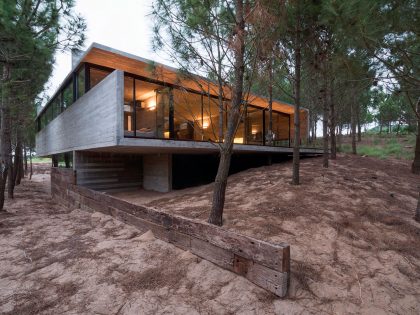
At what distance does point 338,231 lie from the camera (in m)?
4.09

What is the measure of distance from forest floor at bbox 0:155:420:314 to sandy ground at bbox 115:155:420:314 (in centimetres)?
2

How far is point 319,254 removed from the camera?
343cm

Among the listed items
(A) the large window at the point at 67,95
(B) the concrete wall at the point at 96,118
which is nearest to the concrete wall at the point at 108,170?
(B) the concrete wall at the point at 96,118

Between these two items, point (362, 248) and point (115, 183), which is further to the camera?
point (115, 183)

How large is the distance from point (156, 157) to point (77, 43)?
4.57 meters

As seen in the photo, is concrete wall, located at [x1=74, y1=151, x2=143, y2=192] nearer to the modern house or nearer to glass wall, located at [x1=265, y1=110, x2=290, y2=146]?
the modern house

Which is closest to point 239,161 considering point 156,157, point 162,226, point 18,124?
point 156,157

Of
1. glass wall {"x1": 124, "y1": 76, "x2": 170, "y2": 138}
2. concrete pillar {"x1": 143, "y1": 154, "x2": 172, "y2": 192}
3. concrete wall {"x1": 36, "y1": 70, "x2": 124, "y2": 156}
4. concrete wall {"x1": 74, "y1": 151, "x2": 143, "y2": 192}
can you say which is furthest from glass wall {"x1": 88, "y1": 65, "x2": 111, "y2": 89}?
concrete pillar {"x1": 143, "y1": 154, "x2": 172, "y2": 192}

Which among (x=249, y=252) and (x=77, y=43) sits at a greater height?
(x=77, y=43)

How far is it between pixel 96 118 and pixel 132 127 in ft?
10.5

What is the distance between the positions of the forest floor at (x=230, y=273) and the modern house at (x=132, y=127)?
81.6 inches

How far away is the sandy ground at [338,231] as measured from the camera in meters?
2.69

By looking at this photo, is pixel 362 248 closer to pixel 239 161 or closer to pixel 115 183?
pixel 239 161

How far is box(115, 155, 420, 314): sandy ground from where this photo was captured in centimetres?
269
